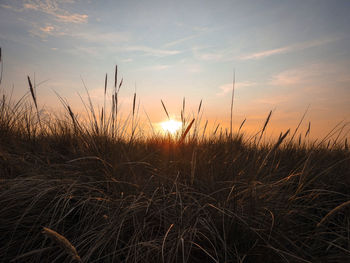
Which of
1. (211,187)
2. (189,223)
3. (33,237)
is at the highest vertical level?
(211,187)

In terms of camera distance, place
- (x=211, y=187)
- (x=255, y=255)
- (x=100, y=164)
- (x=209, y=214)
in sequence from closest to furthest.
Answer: (x=255, y=255), (x=209, y=214), (x=211, y=187), (x=100, y=164)

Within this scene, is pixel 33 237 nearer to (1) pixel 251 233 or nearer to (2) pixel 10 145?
(1) pixel 251 233

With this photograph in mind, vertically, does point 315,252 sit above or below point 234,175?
below

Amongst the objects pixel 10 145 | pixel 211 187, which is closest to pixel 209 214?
pixel 211 187

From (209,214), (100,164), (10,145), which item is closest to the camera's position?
(209,214)

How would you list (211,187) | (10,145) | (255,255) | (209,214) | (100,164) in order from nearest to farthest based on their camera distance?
(255,255) → (209,214) → (211,187) → (100,164) → (10,145)

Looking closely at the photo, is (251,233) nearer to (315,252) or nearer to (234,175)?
(315,252)

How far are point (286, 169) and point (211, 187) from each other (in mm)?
1295

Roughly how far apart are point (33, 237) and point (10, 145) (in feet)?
4.57

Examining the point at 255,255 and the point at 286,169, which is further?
the point at 286,169

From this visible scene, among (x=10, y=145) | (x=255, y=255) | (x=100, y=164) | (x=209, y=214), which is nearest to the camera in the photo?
(x=255, y=255)

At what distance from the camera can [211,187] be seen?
1523 millimetres

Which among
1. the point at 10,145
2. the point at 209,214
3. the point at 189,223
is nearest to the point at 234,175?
the point at 209,214

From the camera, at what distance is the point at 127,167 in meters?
1.79
